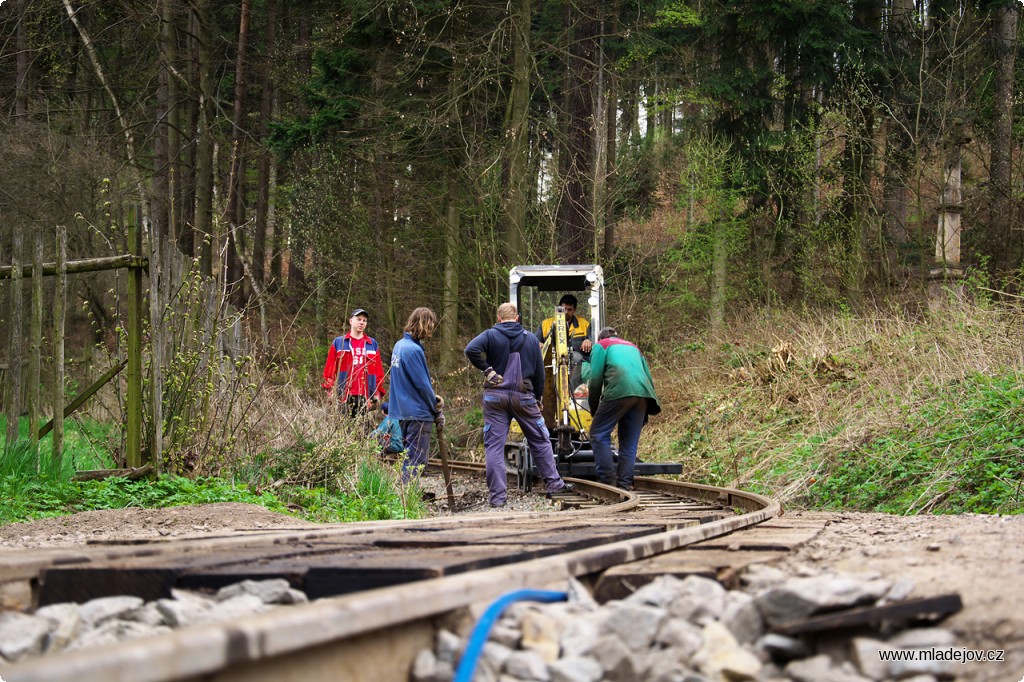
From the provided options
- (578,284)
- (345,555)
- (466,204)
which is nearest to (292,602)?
(345,555)

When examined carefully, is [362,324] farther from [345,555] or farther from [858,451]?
[345,555]

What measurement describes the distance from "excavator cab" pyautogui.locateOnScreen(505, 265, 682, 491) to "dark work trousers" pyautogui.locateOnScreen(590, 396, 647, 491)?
53cm

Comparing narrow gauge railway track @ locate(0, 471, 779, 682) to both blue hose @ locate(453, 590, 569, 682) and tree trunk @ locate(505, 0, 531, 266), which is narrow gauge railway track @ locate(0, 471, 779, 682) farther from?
tree trunk @ locate(505, 0, 531, 266)

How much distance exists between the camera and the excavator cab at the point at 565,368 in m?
13.5

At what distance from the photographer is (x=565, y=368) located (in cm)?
1359

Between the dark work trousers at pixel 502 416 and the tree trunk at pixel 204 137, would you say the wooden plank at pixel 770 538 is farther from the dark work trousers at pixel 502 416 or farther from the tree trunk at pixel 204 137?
the tree trunk at pixel 204 137

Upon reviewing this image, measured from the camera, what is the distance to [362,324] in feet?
46.7

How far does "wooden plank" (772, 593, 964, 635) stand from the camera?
335 cm

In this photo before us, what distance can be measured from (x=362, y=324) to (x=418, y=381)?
2.43 metres

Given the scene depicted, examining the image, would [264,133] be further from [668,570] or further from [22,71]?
[668,570]

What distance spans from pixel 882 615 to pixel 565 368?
10243 millimetres

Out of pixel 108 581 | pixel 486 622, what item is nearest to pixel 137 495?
pixel 108 581

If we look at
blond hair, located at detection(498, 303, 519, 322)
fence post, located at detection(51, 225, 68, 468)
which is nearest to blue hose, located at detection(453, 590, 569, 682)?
fence post, located at detection(51, 225, 68, 468)

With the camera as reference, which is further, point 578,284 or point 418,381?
point 578,284
